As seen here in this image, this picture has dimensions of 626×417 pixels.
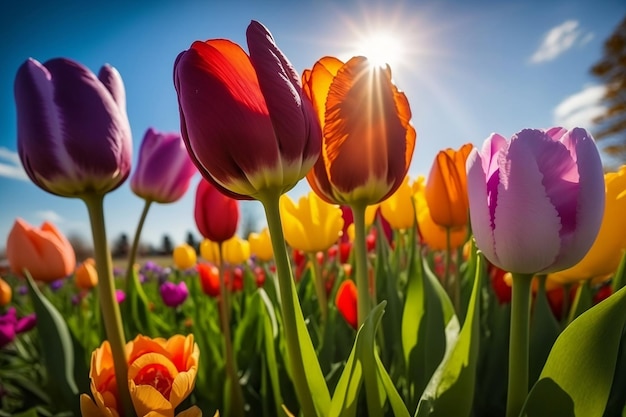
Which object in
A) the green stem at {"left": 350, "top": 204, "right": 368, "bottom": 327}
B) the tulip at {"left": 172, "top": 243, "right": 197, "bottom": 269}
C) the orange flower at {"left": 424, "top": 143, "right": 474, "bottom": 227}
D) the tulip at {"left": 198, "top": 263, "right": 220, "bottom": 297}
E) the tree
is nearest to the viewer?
the green stem at {"left": 350, "top": 204, "right": 368, "bottom": 327}

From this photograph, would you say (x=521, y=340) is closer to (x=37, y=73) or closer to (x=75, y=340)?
(x=37, y=73)

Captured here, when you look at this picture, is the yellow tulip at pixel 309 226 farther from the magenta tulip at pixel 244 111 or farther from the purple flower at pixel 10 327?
the purple flower at pixel 10 327

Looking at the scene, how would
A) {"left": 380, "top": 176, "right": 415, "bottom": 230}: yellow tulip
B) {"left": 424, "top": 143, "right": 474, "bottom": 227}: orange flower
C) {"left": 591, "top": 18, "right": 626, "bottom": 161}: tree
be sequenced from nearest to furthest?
{"left": 424, "top": 143, "right": 474, "bottom": 227}: orange flower < {"left": 380, "top": 176, "right": 415, "bottom": 230}: yellow tulip < {"left": 591, "top": 18, "right": 626, "bottom": 161}: tree

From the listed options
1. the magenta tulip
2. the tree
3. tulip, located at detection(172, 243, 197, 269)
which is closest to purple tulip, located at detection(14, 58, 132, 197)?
the magenta tulip

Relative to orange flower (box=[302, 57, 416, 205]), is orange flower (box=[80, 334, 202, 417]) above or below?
below

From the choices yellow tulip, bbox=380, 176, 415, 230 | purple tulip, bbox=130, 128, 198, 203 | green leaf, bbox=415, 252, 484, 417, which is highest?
purple tulip, bbox=130, 128, 198, 203

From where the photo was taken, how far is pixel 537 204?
34 centimetres

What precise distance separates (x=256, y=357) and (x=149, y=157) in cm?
44

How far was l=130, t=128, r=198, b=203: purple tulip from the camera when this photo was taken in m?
0.92

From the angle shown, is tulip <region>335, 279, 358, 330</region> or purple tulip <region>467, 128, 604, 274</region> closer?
purple tulip <region>467, 128, 604, 274</region>

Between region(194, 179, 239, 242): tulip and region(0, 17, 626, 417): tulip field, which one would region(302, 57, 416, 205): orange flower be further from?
region(194, 179, 239, 242): tulip

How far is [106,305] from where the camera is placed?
498 millimetres

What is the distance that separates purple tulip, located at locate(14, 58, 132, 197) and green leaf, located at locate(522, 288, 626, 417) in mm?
452

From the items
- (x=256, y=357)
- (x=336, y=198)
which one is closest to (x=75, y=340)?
(x=256, y=357)
